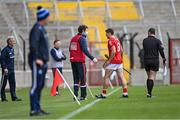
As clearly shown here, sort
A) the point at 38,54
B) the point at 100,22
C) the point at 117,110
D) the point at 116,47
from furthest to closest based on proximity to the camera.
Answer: the point at 100,22
the point at 116,47
the point at 117,110
the point at 38,54

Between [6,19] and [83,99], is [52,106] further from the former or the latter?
[6,19]

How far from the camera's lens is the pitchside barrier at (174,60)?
30.4 m

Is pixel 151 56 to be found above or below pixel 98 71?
above

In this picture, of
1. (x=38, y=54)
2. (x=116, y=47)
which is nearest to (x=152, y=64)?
(x=116, y=47)

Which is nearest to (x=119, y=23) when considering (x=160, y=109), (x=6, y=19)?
(x=6, y=19)

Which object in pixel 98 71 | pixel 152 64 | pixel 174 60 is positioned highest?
pixel 174 60

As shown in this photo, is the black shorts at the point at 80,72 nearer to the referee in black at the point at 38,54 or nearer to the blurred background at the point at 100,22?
the referee in black at the point at 38,54

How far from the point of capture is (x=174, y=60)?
102 ft

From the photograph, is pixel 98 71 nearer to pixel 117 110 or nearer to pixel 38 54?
pixel 117 110

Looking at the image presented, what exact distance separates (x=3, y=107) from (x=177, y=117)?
209 inches

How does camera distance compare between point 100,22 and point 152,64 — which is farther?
point 100,22

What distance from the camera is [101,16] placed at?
120 ft

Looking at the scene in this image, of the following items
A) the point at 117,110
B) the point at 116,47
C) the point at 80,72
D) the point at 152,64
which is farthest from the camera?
the point at 152,64

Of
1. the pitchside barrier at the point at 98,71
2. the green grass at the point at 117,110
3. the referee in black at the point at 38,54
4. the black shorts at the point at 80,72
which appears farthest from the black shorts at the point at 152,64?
the pitchside barrier at the point at 98,71
